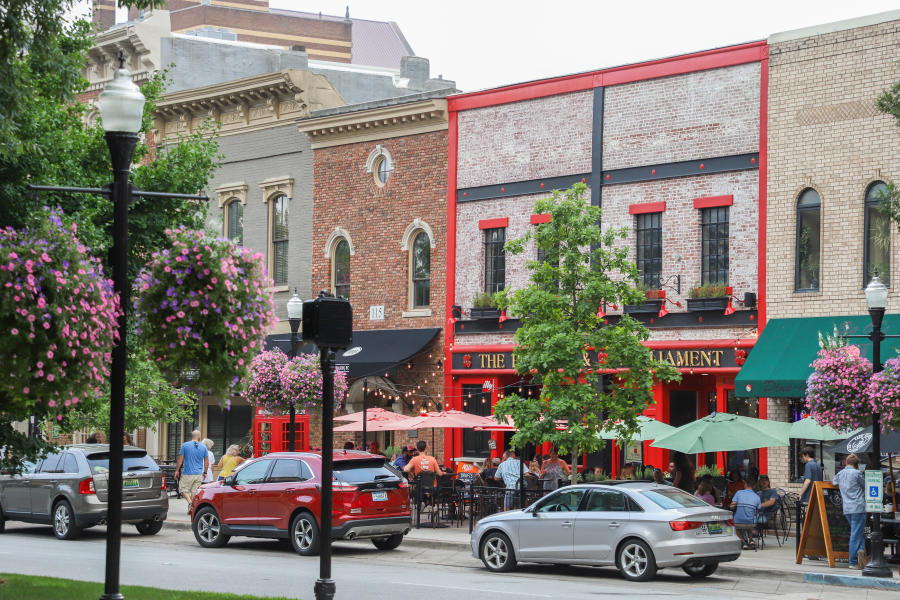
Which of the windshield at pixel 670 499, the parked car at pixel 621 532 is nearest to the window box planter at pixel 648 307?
the parked car at pixel 621 532

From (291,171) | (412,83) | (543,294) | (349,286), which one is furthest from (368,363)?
(412,83)

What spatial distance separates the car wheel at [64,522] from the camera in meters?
22.6

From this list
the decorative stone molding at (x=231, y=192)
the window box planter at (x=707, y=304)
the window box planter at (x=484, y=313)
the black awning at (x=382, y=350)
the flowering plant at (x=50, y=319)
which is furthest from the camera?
the decorative stone molding at (x=231, y=192)

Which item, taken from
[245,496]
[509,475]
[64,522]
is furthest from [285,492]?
[509,475]

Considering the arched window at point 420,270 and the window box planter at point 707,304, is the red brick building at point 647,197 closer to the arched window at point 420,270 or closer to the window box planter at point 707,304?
the window box planter at point 707,304

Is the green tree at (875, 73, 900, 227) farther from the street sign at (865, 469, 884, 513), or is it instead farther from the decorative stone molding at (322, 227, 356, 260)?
the decorative stone molding at (322, 227, 356, 260)

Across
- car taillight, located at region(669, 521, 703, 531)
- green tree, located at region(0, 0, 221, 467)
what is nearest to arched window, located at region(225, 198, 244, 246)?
green tree, located at region(0, 0, 221, 467)

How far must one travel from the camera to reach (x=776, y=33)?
2611 cm

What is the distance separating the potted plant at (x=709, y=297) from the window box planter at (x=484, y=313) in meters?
5.28

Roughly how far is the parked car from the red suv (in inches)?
96.5

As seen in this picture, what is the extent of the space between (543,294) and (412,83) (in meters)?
22.0

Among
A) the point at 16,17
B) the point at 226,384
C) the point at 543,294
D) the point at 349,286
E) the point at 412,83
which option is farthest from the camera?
the point at 412,83

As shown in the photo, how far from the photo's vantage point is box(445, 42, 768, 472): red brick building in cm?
2644

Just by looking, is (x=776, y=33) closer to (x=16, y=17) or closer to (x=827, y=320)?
(x=827, y=320)
